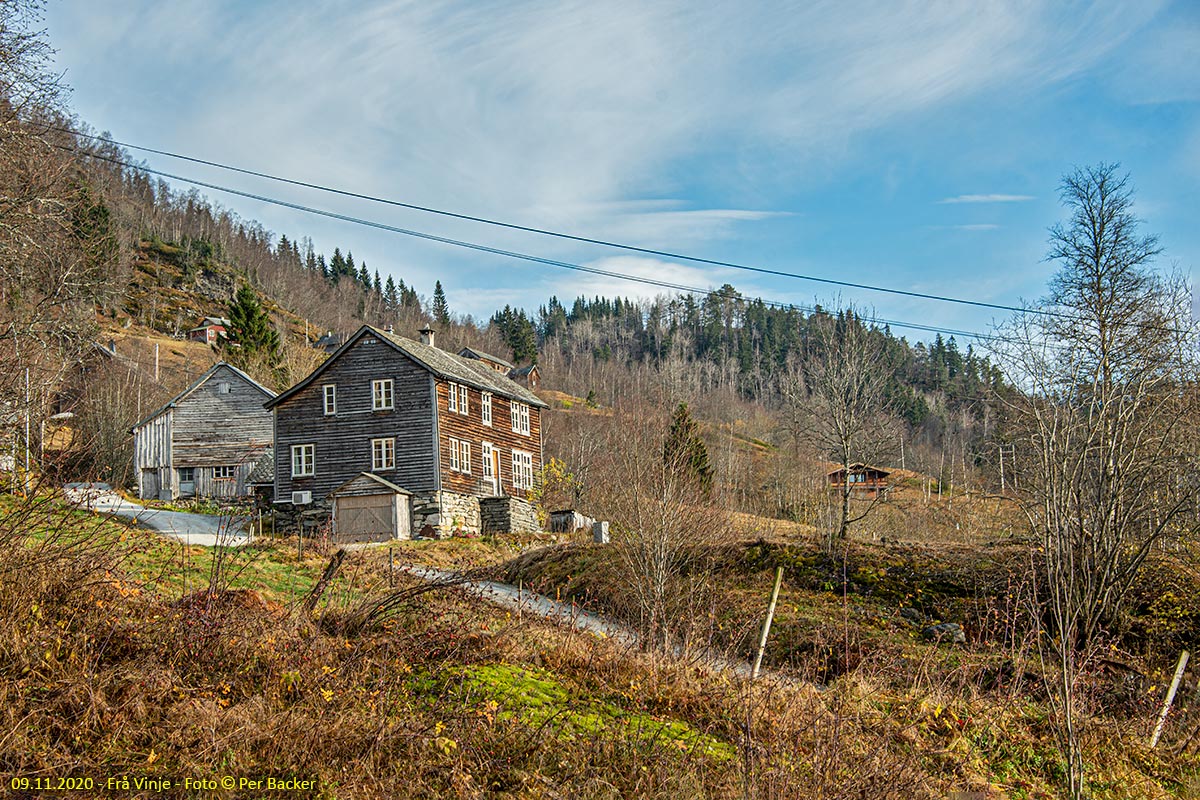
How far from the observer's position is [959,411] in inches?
4579

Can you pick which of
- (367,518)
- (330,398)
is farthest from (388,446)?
(330,398)

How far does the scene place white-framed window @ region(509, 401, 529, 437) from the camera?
41094mm

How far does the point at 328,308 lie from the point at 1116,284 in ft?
393

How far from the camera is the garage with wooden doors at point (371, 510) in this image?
33.2 m

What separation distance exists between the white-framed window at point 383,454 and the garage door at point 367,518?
154cm

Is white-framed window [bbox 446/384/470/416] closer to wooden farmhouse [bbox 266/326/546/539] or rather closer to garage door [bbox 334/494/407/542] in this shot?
wooden farmhouse [bbox 266/326/546/539]

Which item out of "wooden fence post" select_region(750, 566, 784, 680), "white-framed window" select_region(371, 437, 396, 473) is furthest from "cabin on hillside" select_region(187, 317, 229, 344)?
"wooden fence post" select_region(750, 566, 784, 680)

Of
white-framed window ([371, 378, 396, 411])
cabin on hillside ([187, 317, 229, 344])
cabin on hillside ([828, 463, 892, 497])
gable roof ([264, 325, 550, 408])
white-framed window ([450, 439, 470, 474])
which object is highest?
cabin on hillside ([187, 317, 229, 344])

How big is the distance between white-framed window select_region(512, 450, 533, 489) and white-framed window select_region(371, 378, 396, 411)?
24.2ft

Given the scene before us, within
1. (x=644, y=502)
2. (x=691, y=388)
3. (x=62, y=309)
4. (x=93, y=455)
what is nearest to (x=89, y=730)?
(x=93, y=455)

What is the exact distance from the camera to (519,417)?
4175cm

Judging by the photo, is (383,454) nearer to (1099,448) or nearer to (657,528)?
(657,528)

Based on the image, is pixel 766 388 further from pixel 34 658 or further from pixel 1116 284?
pixel 34 658

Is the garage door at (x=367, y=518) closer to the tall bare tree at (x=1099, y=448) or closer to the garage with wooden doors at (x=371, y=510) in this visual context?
the garage with wooden doors at (x=371, y=510)
